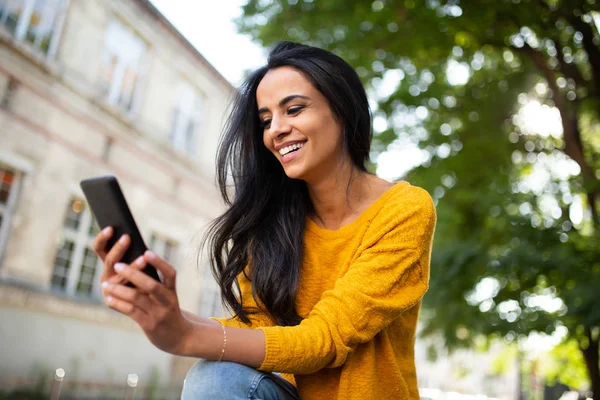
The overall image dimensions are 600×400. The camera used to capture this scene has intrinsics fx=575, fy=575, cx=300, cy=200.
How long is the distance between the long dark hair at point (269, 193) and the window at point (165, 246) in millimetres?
2754

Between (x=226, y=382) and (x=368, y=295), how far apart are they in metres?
0.35

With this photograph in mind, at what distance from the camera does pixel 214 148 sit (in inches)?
191

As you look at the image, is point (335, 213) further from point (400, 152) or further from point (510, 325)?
point (400, 152)

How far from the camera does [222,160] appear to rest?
67.3 inches

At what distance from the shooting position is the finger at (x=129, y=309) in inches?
37.0

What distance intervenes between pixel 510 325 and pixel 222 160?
3461mm

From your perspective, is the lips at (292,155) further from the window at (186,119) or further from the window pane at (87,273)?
the window at (186,119)

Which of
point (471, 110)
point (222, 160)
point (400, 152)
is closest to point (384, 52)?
point (400, 152)

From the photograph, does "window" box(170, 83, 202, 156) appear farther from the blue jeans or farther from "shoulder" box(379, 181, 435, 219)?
the blue jeans

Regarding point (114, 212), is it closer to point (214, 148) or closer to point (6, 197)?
point (6, 197)

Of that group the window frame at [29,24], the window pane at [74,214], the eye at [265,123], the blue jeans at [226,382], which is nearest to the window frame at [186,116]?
the window pane at [74,214]

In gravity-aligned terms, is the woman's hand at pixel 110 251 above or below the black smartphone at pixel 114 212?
below

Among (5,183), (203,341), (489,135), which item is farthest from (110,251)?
(489,135)

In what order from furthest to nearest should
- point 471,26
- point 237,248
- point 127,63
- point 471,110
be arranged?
point 471,110
point 471,26
point 127,63
point 237,248
